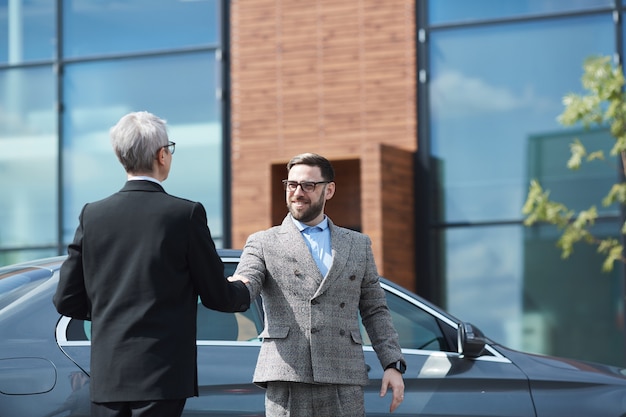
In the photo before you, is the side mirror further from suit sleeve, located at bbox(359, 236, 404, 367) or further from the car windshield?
the car windshield

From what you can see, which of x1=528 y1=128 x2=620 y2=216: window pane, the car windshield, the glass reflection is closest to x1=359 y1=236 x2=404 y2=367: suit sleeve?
the car windshield

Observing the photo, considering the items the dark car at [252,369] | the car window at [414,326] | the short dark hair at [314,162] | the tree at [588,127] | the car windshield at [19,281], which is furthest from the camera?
the tree at [588,127]

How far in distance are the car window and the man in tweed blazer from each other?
3.28ft

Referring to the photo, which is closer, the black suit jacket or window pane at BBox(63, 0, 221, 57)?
the black suit jacket

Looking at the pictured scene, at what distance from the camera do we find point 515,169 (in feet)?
40.5

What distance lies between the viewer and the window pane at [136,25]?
13453mm

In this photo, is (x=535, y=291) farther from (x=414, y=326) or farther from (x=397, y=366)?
(x=397, y=366)

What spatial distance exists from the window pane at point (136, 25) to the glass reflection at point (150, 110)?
19 centimetres

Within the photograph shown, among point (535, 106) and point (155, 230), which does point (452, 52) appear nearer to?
point (535, 106)

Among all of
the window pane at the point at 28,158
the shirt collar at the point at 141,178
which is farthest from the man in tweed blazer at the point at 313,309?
the window pane at the point at 28,158

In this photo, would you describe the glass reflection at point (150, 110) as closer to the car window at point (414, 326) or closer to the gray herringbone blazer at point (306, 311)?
the car window at point (414, 326)

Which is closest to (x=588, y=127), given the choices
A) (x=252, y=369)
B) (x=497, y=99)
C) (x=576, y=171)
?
(x=576, y=171)

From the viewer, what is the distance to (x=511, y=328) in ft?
40.1

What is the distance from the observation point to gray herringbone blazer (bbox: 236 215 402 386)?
4156 mm
